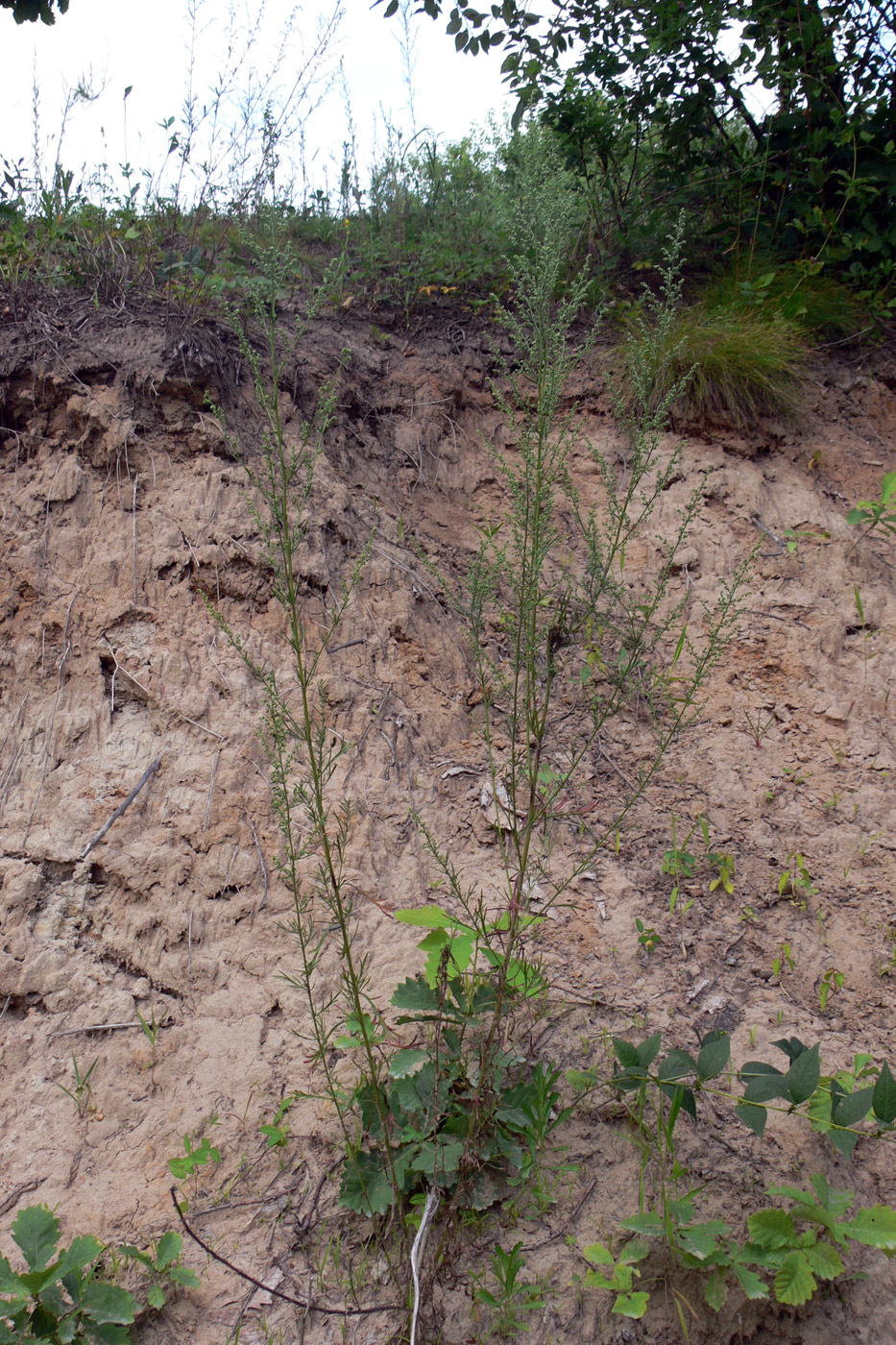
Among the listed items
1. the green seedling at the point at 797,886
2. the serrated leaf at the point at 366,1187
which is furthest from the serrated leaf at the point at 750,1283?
the green seedling at the point at 797,886

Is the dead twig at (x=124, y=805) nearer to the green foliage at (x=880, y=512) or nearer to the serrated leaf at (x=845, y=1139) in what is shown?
the serrated leaf at (x=845, y=1139)

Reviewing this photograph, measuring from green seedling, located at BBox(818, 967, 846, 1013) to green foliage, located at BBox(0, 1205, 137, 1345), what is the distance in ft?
6.61

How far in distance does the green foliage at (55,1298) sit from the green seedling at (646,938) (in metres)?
1.67

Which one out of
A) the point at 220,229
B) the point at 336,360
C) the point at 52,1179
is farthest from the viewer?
the point at 220,229

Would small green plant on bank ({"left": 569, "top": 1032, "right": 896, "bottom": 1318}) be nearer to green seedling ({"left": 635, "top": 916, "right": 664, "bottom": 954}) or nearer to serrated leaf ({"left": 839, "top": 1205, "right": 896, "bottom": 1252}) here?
serrated leaf ({"left": 839, "top": 1205, "right": 896, "bottom": 1252})

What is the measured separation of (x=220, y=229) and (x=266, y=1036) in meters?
4.28

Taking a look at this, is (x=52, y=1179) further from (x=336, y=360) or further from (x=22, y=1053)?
(x=336, y=360)

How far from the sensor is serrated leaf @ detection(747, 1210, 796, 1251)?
6.33ft

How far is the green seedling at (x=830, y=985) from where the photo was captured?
2.60 meters

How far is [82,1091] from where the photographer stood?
8.00 feet

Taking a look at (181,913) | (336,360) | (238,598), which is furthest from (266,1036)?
(336,360)

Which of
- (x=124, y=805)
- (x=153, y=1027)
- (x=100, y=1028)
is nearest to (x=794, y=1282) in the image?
(x=153, y=1027)

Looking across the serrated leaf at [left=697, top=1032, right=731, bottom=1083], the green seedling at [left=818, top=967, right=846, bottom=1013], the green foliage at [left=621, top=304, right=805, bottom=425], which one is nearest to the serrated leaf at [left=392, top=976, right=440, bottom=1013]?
the serrated leaf at [left=697, top=1032, right=731, bottom=1083]

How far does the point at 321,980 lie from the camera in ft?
8.72
